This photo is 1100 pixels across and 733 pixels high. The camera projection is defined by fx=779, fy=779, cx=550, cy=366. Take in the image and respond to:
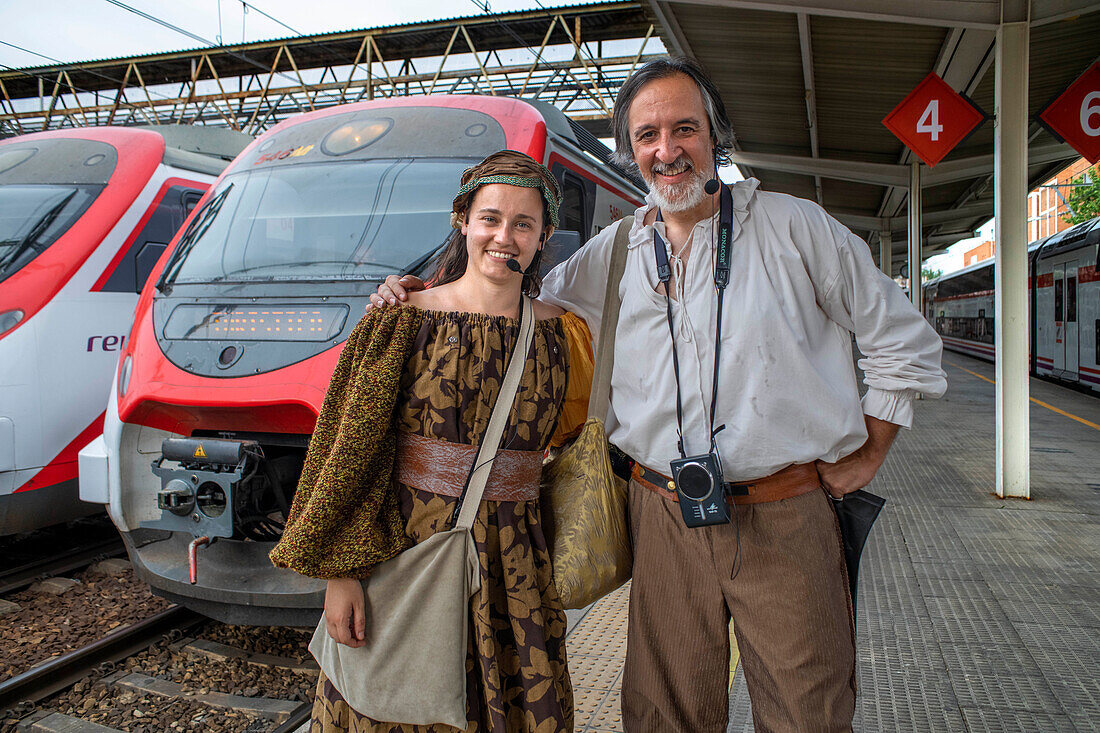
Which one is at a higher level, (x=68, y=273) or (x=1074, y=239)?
(x=1074, y=239)

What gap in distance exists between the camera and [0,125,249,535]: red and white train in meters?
4.75

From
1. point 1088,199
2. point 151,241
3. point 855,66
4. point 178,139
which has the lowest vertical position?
point 151,241

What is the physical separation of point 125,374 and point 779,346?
10.9ft

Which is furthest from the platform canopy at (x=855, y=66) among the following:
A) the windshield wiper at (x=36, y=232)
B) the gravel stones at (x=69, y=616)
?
the gravel stones at (x=69, y=616)

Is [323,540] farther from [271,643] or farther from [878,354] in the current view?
[271,643]

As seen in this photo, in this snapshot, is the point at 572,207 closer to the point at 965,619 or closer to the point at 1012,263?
the point at 965,619

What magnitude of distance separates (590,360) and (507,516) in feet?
1.79

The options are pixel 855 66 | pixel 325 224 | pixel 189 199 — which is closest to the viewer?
pixel 325 224

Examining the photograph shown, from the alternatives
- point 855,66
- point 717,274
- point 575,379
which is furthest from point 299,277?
point 855,66

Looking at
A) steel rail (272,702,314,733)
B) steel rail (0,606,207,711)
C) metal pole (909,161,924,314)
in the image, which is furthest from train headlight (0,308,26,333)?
metal pole (909,161,924,314)

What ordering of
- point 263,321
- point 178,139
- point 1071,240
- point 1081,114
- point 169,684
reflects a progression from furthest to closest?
point 1071,240, point 1081,114, point 178,139, point 263,321, point 169,684

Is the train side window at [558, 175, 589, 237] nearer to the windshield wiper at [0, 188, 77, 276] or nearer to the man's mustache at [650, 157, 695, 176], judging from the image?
the man's mustache at [650, 157, 695, 176]

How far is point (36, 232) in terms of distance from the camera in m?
5.27

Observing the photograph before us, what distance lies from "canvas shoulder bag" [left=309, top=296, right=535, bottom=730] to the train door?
15076 millimetres
